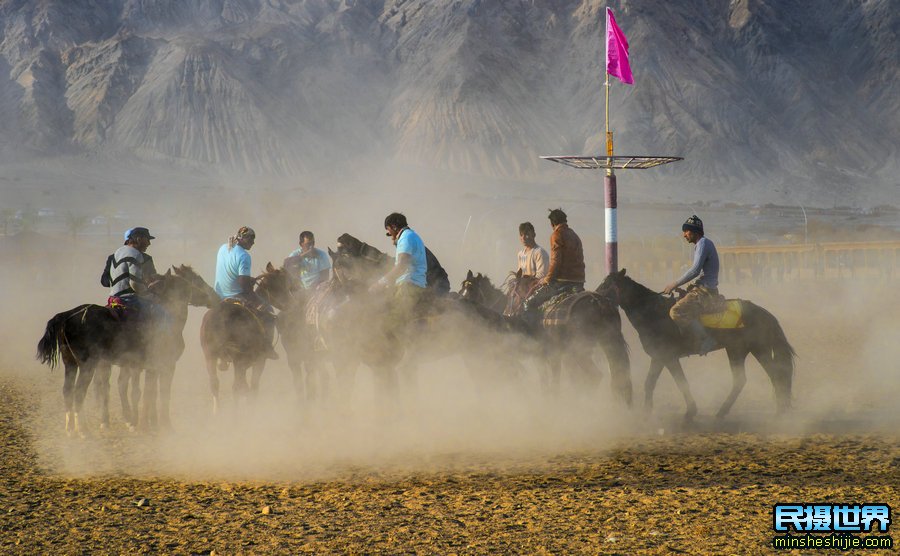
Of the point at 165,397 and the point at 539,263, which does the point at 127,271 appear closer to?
the point at 165,397

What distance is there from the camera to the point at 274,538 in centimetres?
704

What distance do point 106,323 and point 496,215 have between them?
208 feet

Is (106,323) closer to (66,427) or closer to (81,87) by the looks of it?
(66,427)

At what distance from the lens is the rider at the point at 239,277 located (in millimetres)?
12289

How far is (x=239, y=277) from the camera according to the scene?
12266 mm

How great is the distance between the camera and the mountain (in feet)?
382

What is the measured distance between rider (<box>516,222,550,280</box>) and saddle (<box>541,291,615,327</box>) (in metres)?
0.98

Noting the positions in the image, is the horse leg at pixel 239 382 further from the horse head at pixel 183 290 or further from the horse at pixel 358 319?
the horse at pixel 358 319

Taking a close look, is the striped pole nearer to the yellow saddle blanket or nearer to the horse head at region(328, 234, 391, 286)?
the yellow saddle blanket

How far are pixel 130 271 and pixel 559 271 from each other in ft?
17.8

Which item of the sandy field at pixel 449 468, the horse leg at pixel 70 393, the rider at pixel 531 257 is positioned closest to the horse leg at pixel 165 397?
the sandy field at pixel 449 468

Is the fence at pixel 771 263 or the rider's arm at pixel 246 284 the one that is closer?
the rider's arm at pixel 246 284

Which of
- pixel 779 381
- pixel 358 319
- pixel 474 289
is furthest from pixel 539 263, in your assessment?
pixel 779 381

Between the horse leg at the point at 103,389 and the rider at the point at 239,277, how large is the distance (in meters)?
1.75
